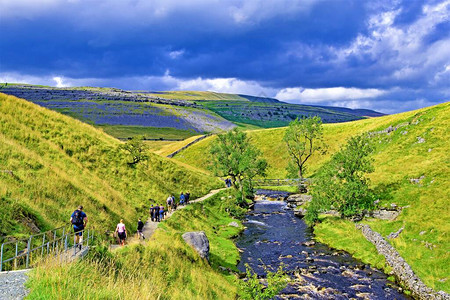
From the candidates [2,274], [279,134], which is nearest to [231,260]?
[2,274]

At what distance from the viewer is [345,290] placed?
25.4m

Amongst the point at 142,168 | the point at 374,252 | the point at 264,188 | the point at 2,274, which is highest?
the point at 2,274

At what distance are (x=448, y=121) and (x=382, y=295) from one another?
169 feet

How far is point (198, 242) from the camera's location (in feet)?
93.1

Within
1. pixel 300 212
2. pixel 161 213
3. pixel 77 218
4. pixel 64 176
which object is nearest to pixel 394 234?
pixel 300 212

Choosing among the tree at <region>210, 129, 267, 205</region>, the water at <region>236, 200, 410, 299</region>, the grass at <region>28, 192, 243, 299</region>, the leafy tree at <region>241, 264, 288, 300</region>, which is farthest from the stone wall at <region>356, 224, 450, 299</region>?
the tree at <region>210, 129, 267, 205</region>

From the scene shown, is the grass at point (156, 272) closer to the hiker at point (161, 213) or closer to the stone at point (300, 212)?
the hiker at point (161, 213)

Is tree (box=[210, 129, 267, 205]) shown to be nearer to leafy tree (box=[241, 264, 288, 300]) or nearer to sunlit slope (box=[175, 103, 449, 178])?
sunlit slope (box=[175, 103, 449, 178])

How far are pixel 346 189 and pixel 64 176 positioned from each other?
3541 cm

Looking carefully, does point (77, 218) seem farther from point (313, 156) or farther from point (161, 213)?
point (313, 156)

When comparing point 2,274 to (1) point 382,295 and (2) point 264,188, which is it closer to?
(1) point 382,295

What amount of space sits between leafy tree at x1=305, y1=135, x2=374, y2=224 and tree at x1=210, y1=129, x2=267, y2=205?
17909 mm

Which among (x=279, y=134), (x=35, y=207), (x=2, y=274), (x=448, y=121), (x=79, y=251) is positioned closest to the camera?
(x=2, y=274)

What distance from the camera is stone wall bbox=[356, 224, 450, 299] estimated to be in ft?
76.1
